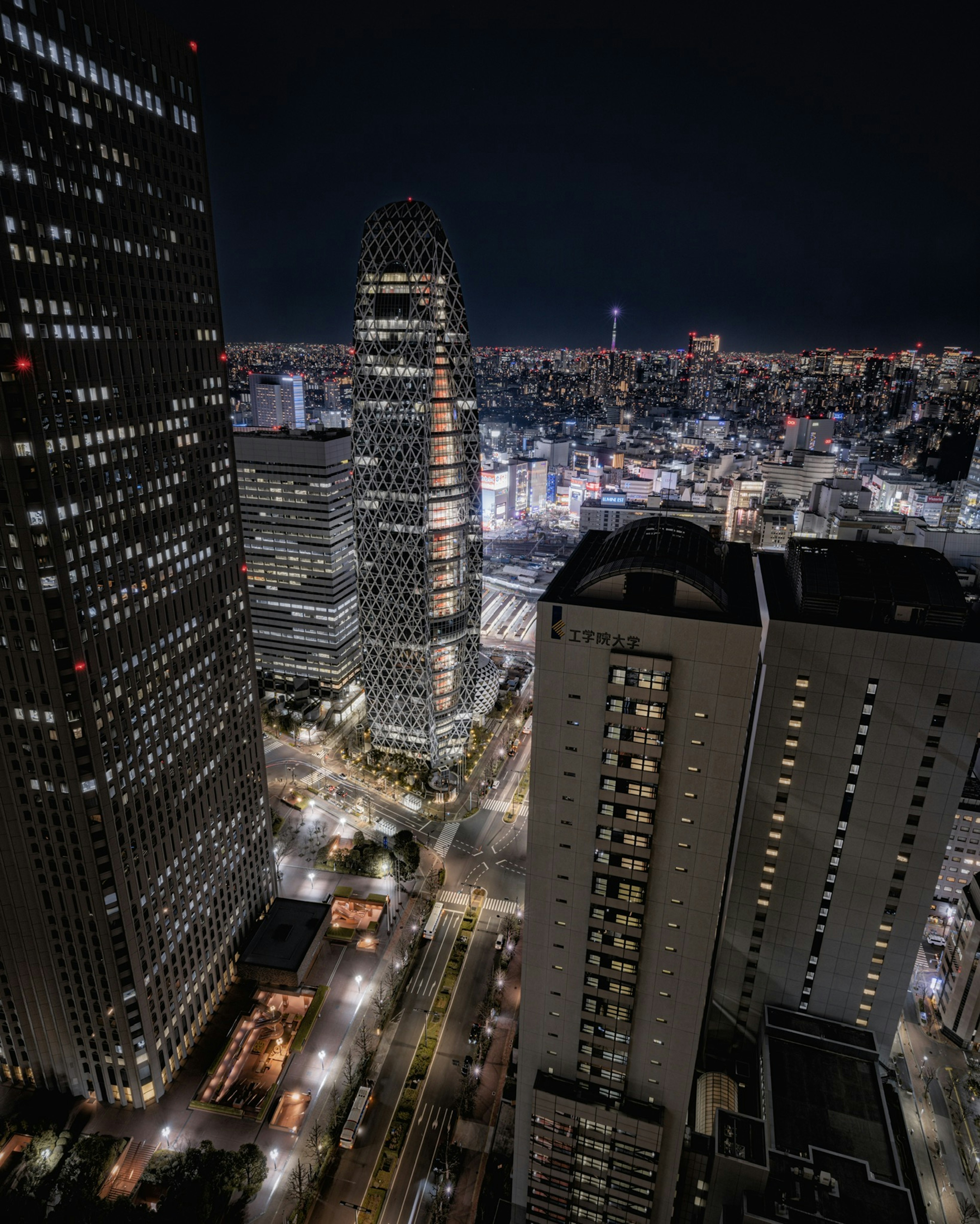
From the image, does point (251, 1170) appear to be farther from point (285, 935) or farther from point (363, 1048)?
point (285, 935)

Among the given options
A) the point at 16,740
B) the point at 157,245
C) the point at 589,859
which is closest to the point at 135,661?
the point at 16,740

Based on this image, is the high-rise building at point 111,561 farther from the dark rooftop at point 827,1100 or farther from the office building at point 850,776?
the dark rooftop at point 827,1100

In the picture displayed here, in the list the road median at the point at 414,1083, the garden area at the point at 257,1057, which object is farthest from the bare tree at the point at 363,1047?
the garden area at the point at 257,1057

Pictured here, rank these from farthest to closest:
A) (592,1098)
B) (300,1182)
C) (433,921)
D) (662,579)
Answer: (433,921) → (300,1182) → (592,1098) → (662,579)

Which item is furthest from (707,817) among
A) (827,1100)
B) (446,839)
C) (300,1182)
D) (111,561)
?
(446,839)

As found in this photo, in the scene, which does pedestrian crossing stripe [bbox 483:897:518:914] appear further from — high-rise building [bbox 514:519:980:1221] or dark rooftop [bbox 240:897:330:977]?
high-rise building [bbox 514:519:980:1221]

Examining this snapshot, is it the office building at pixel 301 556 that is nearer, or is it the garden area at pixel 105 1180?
the garden area at pixel 105 1180
